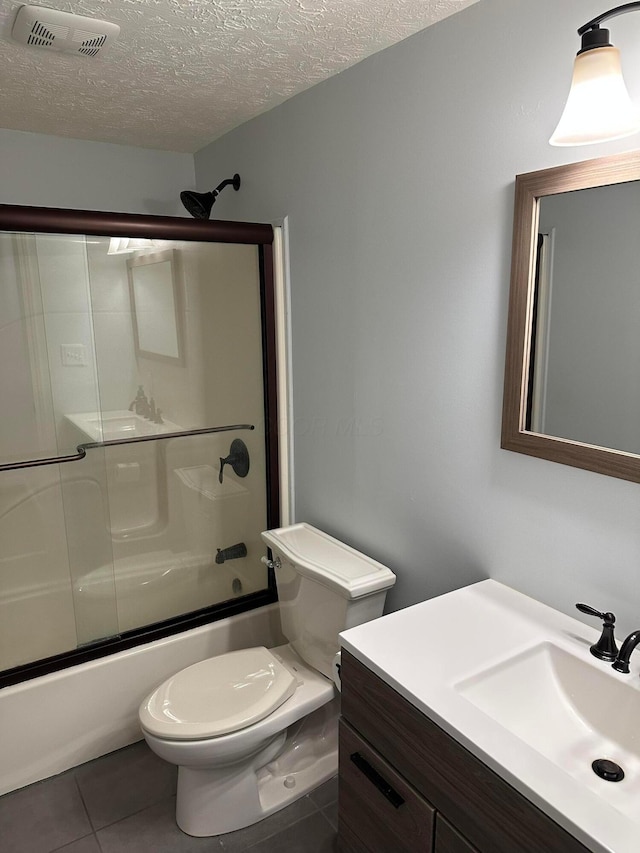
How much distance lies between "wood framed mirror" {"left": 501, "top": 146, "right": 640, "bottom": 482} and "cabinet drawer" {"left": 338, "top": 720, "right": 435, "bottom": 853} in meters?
0.77

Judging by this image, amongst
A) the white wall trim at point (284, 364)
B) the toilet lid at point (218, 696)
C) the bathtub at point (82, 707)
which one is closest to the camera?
the toilet lid at point (218, 696)

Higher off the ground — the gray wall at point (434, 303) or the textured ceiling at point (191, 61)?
the textured ceiling at point (191, 61)

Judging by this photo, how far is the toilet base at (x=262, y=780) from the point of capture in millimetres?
1796

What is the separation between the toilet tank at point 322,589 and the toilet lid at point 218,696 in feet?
0.40

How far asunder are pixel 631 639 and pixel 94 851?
1.60 m

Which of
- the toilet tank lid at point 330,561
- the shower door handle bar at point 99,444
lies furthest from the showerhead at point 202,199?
the toilet tank lid at point 330,561

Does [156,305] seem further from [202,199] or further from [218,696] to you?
[218,696]

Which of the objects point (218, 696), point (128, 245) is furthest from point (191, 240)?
point (218, 696)

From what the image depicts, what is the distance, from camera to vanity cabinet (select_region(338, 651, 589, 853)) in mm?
990

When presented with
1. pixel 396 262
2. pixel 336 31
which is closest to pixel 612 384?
pixel 396 262

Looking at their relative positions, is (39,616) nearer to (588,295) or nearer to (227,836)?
(227,836)

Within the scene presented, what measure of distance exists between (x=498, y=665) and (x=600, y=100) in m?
1.08

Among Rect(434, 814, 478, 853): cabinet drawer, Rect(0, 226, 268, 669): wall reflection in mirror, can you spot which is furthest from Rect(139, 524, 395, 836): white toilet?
Rect(434, 814, 478, 853): cabinet drawer

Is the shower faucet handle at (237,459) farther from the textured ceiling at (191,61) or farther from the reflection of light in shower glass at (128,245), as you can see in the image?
the textured ceiling at (191,61)
